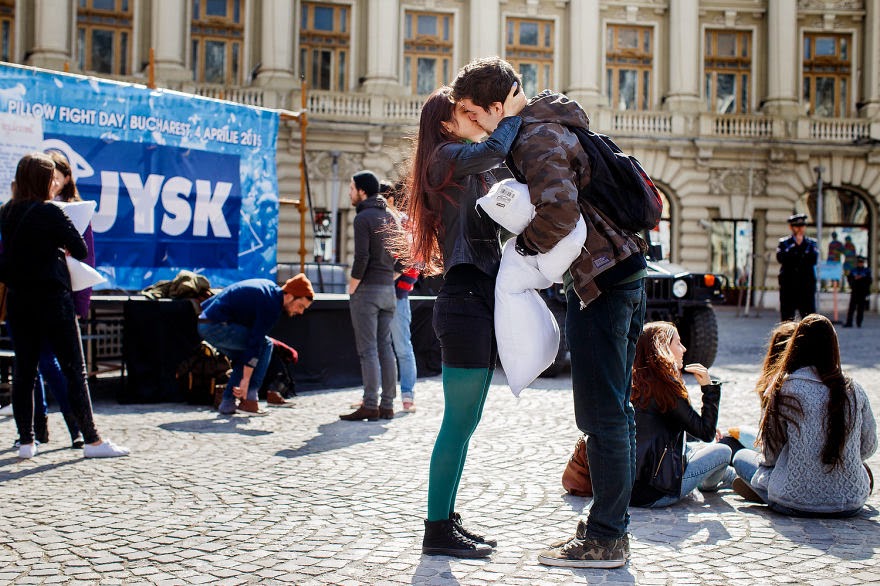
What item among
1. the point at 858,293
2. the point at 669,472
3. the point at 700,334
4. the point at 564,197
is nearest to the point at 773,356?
the point at 669,472

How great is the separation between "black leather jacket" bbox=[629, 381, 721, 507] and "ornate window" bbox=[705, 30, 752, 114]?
28538 millimetres

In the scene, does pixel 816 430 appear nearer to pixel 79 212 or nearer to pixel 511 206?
pixel 511 206

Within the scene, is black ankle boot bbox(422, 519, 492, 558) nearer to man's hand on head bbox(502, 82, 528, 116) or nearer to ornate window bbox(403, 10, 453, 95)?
man's hand on head bbox(502, 82, 528, 116)

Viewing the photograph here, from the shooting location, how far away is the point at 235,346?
792 cm

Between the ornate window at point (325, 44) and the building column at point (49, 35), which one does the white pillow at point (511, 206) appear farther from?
the ornate window at point (325, 44)

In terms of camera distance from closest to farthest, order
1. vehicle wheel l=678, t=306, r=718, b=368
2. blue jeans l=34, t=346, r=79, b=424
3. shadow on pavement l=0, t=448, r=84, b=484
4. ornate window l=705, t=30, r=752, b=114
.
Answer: shadow on pavement l=0, t=448, r=84, b=484, blue jeans l=34, t=346, r=79, b=424, vehicle wheel l=678, t=306, r=718, b=368, ornate window l=705, t=30, r=752, b=114

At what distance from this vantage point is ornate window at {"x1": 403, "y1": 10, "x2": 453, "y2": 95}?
3019 cm

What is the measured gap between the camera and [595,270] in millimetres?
3344

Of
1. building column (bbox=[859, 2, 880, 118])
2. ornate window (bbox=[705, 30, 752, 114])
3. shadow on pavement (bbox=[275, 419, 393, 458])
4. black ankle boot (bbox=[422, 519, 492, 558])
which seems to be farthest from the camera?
ornate window (bbox=[705, 30, 752, 114])

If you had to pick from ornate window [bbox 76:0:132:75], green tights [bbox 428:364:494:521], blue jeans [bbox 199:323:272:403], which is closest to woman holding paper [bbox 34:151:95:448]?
blue jeans [bbox 199:323:272:403]

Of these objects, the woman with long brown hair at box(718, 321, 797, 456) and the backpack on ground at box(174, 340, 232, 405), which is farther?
the backpack on ground at box(174, 340, 232, 405)

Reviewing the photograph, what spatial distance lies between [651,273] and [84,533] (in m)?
8.83

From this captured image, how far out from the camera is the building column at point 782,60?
30734mm

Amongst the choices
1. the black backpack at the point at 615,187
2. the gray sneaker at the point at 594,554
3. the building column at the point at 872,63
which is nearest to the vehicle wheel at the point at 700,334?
the gray sneaker at the point at 594,554
